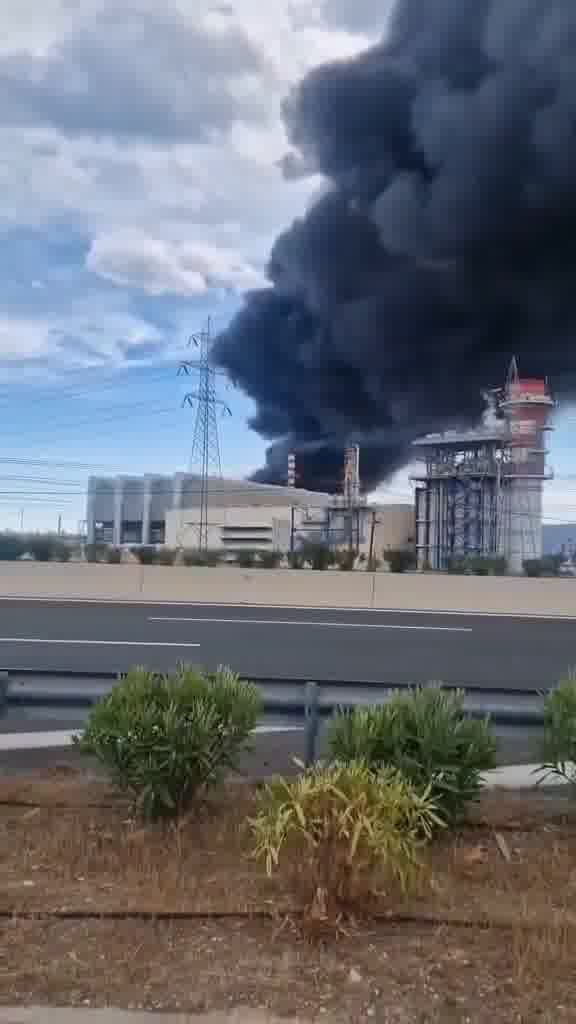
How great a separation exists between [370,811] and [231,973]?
778 mm

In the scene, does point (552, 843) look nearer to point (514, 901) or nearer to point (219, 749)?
point (514, 901)

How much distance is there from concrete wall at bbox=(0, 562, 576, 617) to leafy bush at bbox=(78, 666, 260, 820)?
61.6 ft

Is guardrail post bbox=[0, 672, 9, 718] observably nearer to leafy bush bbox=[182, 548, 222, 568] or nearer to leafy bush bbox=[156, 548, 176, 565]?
leafy bush bbox=[182, 548, 222, 568]

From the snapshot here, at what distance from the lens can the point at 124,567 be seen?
25.3 meters

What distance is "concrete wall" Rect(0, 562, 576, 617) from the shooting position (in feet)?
78.7

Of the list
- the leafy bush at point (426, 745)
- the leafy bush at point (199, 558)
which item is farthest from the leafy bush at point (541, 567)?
the leafy bush at point (426, 745)

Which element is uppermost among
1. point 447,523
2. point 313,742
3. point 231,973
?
point 447,523

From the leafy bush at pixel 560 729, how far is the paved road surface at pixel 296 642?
5287 millimetres

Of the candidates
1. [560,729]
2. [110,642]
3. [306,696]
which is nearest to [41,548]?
[110,642]

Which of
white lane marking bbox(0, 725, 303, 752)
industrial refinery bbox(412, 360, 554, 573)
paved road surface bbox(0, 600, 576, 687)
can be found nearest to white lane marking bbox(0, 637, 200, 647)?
paved road surface bbox(0, 600, 576, 687)

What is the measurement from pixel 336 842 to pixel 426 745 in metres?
1.20

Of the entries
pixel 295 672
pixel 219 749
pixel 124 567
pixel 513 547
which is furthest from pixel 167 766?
pixel 513 547

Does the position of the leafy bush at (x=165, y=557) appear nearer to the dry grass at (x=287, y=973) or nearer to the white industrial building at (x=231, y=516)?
the dry grass at (x=287, y=973)

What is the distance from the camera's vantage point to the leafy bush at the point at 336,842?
3.88m
